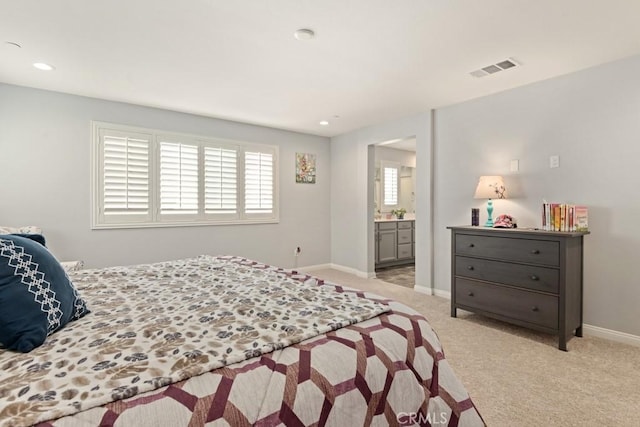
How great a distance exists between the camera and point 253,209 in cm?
506

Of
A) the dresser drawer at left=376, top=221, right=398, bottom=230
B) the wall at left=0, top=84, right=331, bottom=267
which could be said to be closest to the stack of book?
the dresser drawer at left=376, top=221, right=398, bottom=230

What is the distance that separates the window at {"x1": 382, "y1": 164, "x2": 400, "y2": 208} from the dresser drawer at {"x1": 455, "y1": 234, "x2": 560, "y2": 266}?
3442 mm

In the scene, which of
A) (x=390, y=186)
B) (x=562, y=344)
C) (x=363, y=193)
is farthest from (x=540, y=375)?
(x=390, y=186)

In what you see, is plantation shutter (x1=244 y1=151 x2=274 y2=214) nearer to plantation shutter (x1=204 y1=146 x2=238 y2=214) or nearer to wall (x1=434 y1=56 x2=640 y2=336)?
plantation shutter (x1=204 y1=146 x2=238 y2=214)

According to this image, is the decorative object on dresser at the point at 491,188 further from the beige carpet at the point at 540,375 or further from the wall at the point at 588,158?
the beige carpet at the point at 540,375

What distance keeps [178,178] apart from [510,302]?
13.5ft

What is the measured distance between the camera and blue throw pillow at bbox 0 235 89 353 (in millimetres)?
1047

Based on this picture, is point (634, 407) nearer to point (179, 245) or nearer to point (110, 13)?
point (110, 13)

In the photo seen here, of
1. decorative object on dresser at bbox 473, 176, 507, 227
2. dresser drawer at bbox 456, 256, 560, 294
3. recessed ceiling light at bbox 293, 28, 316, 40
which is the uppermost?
recessed ceiling light at bbox 293, 28, 316, 40

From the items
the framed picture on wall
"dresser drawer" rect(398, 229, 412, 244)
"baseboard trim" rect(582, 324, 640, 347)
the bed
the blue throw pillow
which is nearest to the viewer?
the bed

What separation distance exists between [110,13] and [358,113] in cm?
300

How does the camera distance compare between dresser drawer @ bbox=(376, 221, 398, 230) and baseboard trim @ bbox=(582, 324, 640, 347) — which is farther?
dresser drawer @ bbox=(376, 221, 398, 230)

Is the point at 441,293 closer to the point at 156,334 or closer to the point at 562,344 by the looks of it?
the point at 562,344

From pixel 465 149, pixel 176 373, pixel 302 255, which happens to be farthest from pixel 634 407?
pixel 302 255
